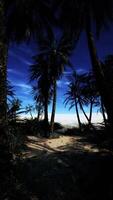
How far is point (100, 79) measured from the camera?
14.1m

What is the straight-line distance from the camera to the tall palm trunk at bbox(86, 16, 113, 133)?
43.3 ft

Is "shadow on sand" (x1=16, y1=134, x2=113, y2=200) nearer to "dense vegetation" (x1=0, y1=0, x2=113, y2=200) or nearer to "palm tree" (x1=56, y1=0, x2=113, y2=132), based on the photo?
"dense vegetation" (x1=0, y1=0, x2=113, y2=200)

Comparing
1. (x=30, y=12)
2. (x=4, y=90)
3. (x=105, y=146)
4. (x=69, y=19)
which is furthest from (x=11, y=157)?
(x=30, y=12)

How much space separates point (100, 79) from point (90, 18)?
139 inches

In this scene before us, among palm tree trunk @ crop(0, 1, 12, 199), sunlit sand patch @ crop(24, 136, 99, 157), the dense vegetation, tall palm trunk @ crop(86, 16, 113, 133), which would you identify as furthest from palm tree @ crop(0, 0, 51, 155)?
palm tree trunk @ crop(0, 1, 12, 199)

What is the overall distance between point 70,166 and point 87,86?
2021cm

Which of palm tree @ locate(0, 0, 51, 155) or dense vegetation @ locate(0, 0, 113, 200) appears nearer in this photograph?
dense vegetation @ locate(0, 0, 113, 200)

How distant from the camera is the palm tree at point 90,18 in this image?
46.3 ft

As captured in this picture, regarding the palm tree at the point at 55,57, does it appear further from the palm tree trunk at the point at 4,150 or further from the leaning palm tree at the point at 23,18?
the palm tree trunk at the point at 4,150

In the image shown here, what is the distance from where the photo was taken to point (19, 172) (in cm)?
905

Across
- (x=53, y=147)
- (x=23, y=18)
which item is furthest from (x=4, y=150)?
(x=23, y=18)

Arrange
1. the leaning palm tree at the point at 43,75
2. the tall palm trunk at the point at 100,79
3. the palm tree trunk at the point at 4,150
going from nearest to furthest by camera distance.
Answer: the palm tree trunk at the point at 4,150, the tall palm trunk at the point at 100,79, the leaning palm tree at the point at 43,75

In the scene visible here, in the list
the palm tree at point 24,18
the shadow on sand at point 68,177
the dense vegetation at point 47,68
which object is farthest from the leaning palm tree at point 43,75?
the shadow on sand at point 68,177

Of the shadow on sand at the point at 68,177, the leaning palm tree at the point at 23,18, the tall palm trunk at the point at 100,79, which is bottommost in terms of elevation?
the shadow on sand at the point at 68,177
